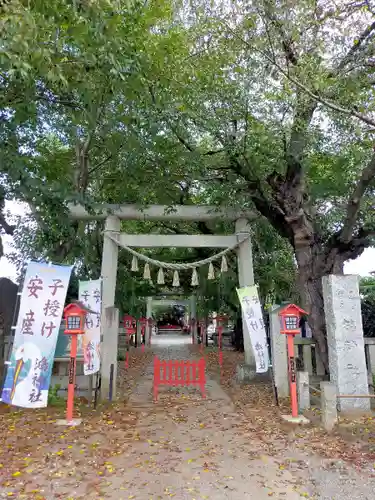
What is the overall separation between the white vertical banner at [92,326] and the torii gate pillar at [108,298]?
0.54 m

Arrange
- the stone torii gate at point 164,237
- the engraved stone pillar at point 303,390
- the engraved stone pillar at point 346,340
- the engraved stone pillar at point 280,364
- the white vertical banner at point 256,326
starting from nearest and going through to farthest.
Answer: the engraved stone pillar at point 346,340 < the engraved stone pillar at point 303,390 < the engraved stone pillar at point 280,364 < the white vertical banner at point 256,326 < the stone torii gate at point 164,237

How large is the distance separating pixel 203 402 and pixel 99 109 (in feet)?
19.0

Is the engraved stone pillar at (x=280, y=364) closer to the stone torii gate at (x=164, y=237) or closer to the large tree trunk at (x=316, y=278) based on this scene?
the large tree trunk at (x=316, y=278)

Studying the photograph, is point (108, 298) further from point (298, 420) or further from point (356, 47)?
point (356, 47)

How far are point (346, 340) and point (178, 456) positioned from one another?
138 inches

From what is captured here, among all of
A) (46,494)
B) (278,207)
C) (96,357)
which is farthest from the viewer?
(278,207)

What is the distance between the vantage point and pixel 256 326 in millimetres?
8445

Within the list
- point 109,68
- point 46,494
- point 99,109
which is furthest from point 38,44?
point 46,494

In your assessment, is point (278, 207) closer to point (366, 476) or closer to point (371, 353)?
point (371, 353)

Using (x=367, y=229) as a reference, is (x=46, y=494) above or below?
below

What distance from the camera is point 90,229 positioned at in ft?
45.1

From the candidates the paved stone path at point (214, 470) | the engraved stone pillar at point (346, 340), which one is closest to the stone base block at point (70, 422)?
the paved stone path at point (214, 470)

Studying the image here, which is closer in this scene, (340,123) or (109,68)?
(109,68)

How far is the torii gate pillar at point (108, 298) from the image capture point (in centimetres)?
778
